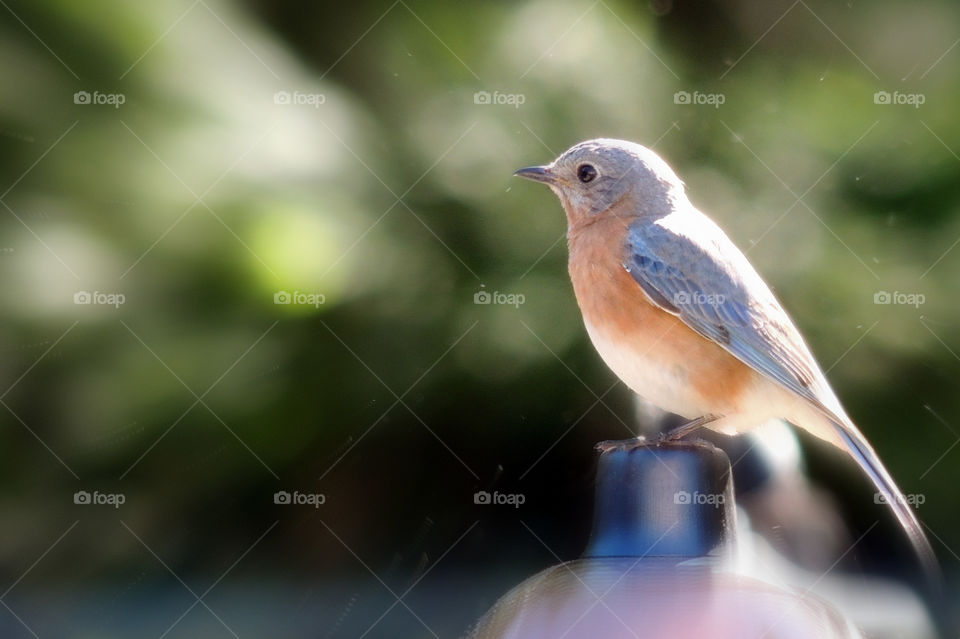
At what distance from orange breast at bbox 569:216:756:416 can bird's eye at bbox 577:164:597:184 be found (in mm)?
167

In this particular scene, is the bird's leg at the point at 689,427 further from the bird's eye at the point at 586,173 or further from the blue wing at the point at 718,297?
the bird's eye at the point at 586,173

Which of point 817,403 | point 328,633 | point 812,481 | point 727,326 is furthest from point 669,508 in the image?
point 812,481

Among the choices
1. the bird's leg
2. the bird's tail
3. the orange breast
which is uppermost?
the orange breast

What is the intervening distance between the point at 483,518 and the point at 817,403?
1044mm

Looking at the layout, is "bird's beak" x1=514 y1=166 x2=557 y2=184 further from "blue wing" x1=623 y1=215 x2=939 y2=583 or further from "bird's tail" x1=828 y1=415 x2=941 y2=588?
"bird's tail" x1=828 y1=415 x2=941 y2=588

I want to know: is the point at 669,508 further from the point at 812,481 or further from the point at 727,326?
the point at 812,481

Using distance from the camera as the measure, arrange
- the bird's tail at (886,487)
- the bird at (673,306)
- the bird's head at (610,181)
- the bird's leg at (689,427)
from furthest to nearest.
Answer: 1. the bird's head at (610,181)
2. the bird at (673,306)
3. the bird's leg at (689,427)
4. the bird's tail at (886,487)

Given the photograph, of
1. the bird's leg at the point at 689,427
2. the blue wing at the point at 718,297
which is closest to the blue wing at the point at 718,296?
the blue wing at the point at 718,297

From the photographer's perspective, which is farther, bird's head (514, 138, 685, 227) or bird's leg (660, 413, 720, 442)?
bird's head (514, 138, 685, 227)

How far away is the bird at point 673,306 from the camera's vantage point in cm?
223

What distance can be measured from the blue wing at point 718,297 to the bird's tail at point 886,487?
9.2 inches

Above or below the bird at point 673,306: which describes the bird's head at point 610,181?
above

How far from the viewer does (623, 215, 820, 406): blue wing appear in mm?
2299

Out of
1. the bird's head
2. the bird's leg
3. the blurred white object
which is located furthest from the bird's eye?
the blurred white object
